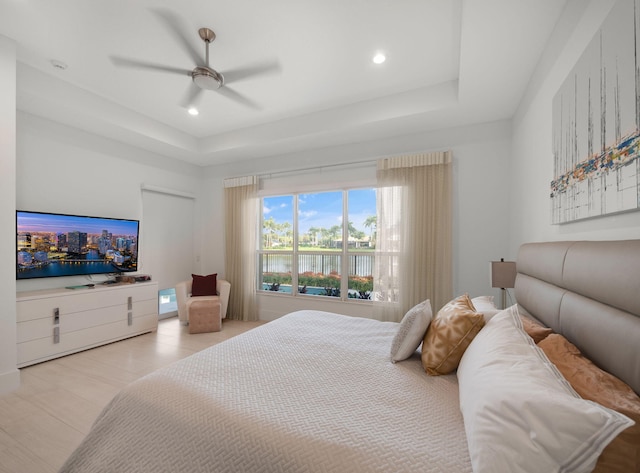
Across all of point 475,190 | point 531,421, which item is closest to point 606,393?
point 531,421

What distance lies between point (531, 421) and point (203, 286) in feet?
14.2

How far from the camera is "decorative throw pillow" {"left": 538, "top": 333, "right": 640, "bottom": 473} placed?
2.06ft

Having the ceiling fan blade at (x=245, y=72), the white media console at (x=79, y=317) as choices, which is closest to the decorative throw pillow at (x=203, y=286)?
the white media console at (x=79, y=317)

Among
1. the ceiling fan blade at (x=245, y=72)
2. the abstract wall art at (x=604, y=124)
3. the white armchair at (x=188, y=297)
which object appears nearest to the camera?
the abstract wall art at (x=604, y=124)

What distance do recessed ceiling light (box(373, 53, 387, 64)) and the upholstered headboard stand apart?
6.74 feet

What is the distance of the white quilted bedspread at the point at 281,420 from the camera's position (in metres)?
0.87

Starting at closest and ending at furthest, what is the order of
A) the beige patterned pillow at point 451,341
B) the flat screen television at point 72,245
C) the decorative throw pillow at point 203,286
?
the beige patterned pillow at point 451,341
the flat screen television at point 72,245
the decorative throw pillow at point 203,286

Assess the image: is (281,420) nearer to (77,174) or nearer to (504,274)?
(504,274)

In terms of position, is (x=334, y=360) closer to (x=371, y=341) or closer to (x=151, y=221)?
(x=371, y=341)

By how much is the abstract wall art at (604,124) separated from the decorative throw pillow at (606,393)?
1.99 ft

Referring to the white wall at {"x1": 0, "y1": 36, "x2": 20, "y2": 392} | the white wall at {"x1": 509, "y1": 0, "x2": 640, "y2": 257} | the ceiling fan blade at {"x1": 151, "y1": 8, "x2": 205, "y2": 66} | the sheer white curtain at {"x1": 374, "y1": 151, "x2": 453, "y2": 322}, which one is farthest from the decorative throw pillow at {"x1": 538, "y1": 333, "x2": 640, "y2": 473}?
the white wall at {"x1": 0, "y1": 36, "x2": 20, "y2": 392}

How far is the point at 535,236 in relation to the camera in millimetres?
2238

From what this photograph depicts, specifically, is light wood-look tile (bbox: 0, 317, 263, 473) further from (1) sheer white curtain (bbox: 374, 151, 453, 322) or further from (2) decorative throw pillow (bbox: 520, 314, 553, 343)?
(2) decorative throw pillow (bbox: 520, 314, 553, 343)

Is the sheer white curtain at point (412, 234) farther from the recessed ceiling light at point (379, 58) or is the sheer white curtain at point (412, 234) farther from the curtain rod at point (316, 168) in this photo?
the recessed ceiling light at point (379, 58)
